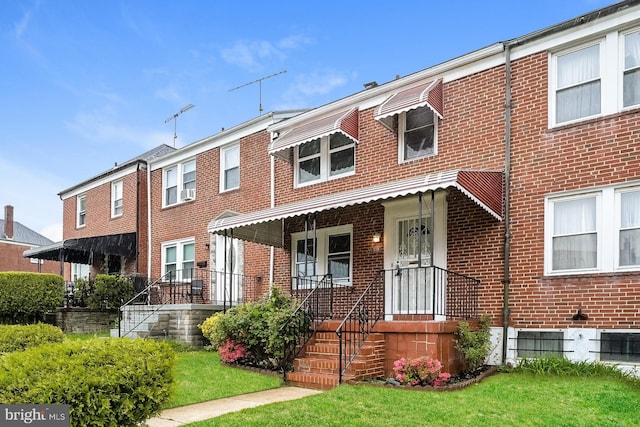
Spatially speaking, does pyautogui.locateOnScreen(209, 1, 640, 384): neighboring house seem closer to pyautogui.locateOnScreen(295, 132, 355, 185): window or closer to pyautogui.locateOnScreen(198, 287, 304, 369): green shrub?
pyautogui.locateOnScreen(295, 132, 355, 185): window

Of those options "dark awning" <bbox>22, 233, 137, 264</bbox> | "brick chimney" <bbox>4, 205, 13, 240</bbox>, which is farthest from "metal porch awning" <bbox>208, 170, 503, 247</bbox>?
"brick chimney" <bbox>4, 205, 13, 240</bbox>

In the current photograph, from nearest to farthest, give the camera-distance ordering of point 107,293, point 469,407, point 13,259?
point 469,407 → point 107,293 → point 13,259

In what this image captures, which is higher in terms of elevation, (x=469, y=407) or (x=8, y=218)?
(x=8, y=218)

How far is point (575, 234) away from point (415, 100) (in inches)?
157

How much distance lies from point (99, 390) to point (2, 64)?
13.1m

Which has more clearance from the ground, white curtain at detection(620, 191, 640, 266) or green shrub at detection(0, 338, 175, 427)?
white curtain at detection(620, 191, 640, 266)

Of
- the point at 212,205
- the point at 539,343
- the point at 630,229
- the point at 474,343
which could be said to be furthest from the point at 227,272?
the point at 630,229

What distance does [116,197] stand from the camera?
867 inches

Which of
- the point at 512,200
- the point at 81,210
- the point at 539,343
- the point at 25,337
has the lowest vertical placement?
the point at 539,343

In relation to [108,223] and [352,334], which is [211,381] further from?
[108,223]

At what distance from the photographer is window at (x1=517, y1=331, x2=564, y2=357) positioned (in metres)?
9.75

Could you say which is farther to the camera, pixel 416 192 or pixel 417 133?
pixel 417 133

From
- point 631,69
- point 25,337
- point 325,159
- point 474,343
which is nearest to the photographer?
point 25,337

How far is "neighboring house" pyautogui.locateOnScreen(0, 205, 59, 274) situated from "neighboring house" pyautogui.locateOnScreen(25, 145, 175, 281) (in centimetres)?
1954
